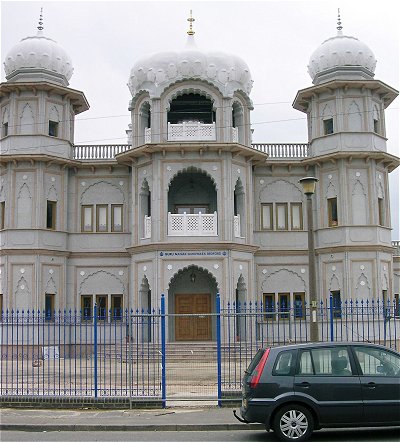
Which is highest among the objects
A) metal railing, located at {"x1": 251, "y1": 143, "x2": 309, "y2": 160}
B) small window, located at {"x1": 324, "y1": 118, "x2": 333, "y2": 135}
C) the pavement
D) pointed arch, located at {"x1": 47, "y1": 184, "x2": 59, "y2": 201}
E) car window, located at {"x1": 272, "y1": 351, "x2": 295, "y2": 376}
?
small window, located at {"x1": 324, "y1": 118, "x2": 333, "y2": 135}

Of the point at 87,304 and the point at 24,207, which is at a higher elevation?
the point at 24,207

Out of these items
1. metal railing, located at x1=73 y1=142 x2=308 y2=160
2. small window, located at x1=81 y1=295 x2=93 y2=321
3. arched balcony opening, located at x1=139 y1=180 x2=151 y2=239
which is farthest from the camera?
metal railing, located at x1=73 y1=142 x2=308 y2=160

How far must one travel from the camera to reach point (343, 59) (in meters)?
31.5

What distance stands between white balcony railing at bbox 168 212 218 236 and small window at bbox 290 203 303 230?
4.89m

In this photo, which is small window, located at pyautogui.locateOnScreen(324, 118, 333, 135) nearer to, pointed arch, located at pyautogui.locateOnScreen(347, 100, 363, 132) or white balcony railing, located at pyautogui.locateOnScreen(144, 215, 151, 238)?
pointed arch, located at pyautogui.locateOnScreen(347, 100, 363, 132)

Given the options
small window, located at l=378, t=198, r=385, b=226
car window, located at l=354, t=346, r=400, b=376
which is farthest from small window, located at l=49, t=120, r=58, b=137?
car window, located at l=354, t=346, r=400, b=376

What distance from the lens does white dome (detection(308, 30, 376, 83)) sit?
31516mm

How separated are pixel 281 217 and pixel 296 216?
29.2 inches

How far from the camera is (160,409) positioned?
48.0ft

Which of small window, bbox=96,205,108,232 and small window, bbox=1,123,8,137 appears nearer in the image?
small window, bbox=1,123,8,137

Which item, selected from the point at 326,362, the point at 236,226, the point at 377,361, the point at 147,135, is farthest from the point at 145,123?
the point at 377,361

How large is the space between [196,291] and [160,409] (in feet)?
52.8

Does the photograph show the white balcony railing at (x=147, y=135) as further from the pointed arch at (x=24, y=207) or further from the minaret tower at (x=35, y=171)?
the pointed arch at (x=24, y=207)

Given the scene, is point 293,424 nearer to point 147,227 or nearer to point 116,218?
point 147,227
